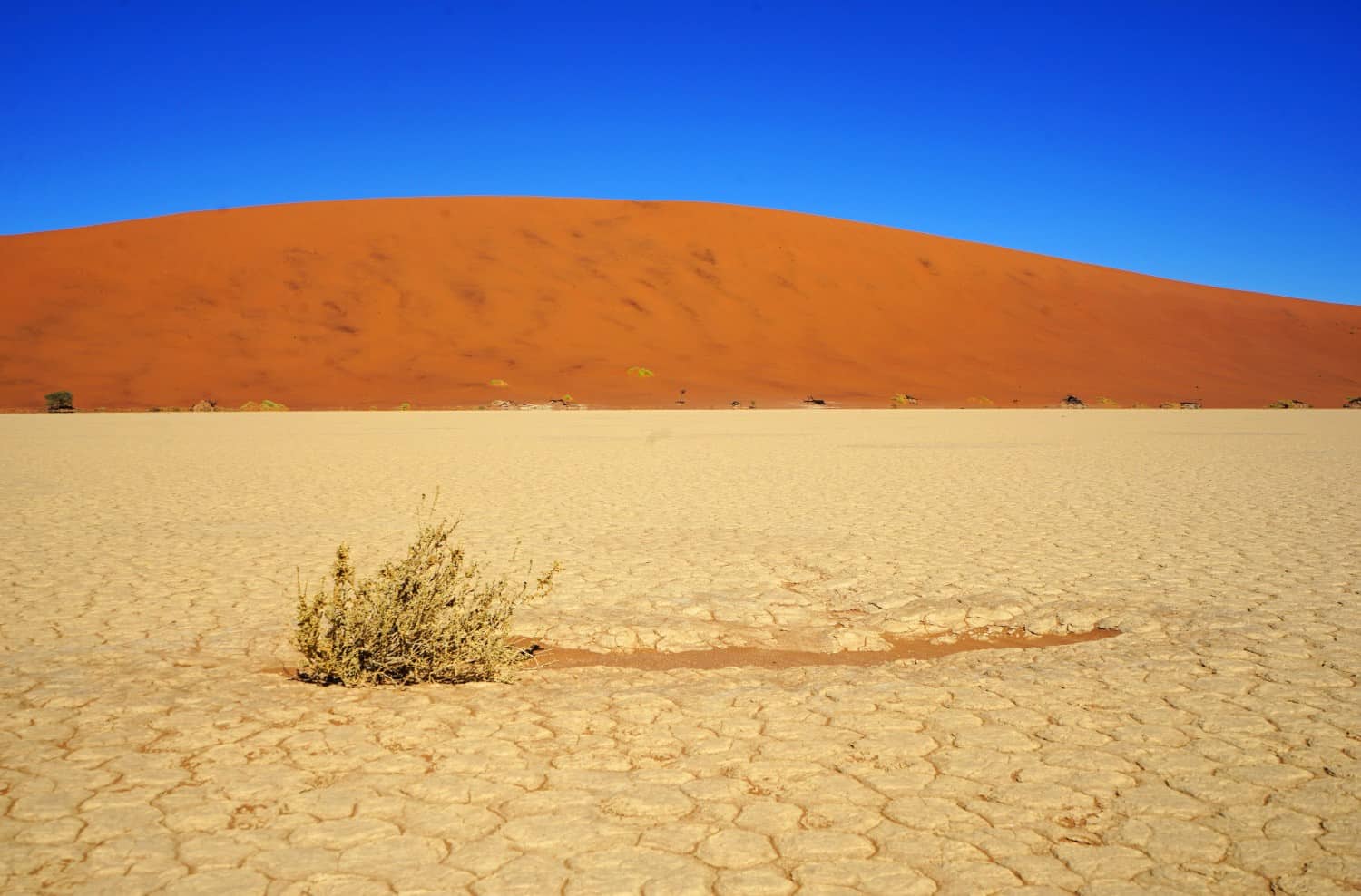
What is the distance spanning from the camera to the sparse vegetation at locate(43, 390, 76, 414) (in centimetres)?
2784

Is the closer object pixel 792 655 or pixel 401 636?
pixel 401 636

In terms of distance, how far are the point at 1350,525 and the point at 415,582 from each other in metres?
8.08

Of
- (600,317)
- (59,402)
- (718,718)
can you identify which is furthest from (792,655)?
(600,317)

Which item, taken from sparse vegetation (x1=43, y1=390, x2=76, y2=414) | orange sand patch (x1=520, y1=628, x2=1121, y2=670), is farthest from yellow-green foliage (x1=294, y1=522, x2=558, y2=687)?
sparse vegetation (x1=43, y1=390, x2=76, y2=414)

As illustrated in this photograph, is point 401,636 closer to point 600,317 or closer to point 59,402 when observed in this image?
point 59,402

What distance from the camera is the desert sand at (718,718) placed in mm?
2623

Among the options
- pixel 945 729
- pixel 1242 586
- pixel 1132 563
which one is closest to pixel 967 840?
pixel 945 729

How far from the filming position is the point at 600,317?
41.6 metres

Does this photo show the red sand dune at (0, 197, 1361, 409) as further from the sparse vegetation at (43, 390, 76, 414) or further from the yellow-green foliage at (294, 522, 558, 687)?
the yellow-green foliage at (294, 522, 558, 687)

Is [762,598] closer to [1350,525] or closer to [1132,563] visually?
[1132,563]

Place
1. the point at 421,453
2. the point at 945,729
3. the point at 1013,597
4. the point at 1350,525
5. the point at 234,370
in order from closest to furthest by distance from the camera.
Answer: the point at 945,729 < the point at 1013,597 < the point at 1350,525 < the point at 421,453 < the point at 234,370

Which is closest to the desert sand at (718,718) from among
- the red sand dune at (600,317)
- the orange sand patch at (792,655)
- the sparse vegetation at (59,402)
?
the orange sand patch at (792,655)

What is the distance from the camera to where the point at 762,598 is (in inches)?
226

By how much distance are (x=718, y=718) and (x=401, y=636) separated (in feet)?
4.87
